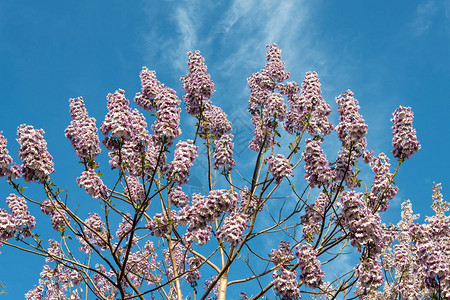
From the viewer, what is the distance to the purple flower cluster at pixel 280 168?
996cm

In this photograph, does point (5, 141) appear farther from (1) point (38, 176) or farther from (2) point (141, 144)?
(2) point (141, 144)

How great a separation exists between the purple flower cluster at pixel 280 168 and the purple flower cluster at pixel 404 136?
240 centimetres

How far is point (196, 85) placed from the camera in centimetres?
1167

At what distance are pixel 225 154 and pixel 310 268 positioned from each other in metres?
4.16

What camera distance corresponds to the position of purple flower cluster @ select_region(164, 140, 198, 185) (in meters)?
8.41

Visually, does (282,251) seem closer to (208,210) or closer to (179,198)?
(179,198)

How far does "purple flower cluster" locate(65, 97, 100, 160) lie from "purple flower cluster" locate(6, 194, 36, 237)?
6.82 feet

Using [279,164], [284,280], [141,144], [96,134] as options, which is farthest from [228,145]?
[284,280]

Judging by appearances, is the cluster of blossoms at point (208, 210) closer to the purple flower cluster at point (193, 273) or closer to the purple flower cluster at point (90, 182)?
the purple flower cluster at point (90, 182)

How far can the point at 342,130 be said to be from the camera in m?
9.33

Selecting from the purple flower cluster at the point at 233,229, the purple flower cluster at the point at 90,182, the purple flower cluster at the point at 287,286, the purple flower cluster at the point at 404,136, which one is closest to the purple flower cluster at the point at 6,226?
the purple flower cluster at the point at 90,182

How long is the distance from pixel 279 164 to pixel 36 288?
31.9ft

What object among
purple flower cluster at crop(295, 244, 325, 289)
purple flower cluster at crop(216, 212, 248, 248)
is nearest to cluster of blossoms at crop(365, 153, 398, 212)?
purple flower cluster at crop(295, 244, 325, 289)

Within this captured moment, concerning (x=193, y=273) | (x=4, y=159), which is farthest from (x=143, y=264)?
(x=4, y=159)
